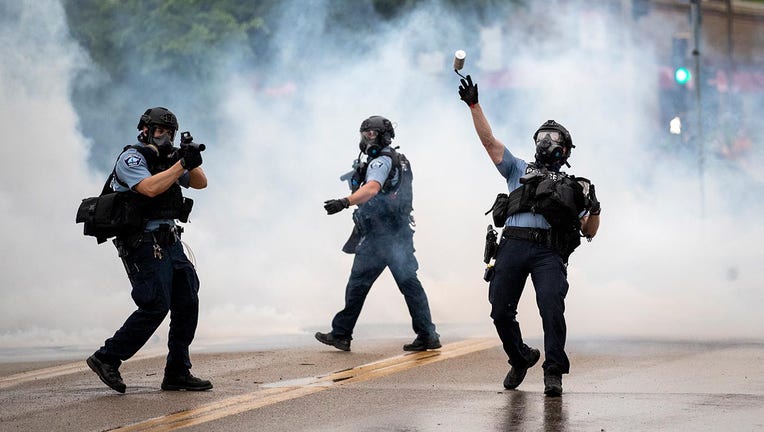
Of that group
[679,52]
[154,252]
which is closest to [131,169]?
[154,252]

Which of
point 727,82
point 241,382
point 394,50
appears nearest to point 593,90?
point 394,50

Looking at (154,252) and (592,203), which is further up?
(592,203)

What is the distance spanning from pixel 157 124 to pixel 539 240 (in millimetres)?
2208

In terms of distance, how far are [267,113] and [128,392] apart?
366 inches

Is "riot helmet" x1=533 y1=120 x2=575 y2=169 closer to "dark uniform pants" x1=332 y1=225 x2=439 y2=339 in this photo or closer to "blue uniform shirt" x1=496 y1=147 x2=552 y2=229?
"blue uniform shirt" x1=496 y1=147 x2=552 y2=229

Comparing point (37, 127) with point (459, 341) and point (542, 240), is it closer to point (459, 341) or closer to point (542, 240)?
point (459, 341)

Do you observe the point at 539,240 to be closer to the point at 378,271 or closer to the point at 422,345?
the point at 422,345

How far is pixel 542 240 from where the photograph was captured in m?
8.02

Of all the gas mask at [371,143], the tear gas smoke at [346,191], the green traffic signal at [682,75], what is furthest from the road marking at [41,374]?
the green traffic signal at [682,75]

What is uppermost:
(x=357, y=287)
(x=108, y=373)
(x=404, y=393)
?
(x=357, y=287)

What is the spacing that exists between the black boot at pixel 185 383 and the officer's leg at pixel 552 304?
1944mm

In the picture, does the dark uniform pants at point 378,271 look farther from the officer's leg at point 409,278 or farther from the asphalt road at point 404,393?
the asphalt road at point 404,393

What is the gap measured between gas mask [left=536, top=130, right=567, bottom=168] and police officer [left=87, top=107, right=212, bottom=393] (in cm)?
186

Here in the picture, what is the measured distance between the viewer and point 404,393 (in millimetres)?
8156
